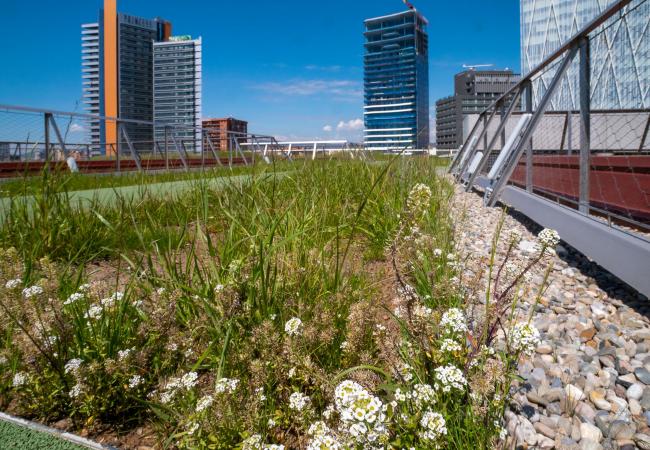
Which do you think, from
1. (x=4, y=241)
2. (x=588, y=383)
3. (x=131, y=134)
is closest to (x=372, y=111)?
(x=131, y=134)

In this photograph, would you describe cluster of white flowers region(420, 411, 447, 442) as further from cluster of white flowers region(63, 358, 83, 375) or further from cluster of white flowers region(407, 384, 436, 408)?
cluster of white flowers region(63, 358, 83, 375)

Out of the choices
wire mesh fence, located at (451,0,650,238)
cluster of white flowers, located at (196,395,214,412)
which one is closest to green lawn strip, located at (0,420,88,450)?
cluster of white flowers, located at (196,395,214,412)

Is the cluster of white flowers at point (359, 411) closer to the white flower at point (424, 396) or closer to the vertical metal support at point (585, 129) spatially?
the white flower at point (424, 396)

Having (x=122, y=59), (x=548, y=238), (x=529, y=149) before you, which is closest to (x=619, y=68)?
(x=529, y=149)

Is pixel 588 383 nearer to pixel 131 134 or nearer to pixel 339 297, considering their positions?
pixel 339 297

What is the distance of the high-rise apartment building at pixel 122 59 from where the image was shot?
81562 mm

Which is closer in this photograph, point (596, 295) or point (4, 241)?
point (596, 295)

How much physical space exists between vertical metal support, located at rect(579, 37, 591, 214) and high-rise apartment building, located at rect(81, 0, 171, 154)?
70497 mm

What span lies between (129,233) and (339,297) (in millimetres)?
1913

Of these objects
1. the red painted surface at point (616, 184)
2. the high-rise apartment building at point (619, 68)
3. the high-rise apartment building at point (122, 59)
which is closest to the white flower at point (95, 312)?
the red painted surface at point (616, 184)

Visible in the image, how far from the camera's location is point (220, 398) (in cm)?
111

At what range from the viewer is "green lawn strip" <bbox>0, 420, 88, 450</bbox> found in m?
1.17

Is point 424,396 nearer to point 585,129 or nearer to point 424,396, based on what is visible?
point 424,396

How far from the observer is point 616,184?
2557 millimetres
